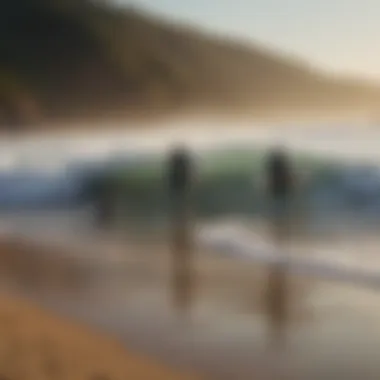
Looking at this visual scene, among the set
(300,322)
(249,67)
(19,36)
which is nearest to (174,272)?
(300,322)

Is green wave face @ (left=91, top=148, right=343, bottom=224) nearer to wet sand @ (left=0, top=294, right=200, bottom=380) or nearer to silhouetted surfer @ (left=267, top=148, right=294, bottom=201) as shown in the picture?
silhouetted surfer @ (left=267, top=148, right=294, bottom=201)

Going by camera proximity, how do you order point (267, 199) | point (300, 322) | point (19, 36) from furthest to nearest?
point (19, 36), point (267, 199), point (300, 322)

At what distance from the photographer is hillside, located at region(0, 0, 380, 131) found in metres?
1.48

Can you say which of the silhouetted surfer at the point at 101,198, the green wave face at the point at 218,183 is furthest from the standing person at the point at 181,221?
the silhouetted surfer at the point at 101,198

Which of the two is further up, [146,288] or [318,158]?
[318,158]

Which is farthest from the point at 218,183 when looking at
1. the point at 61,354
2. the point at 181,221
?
the point at 61,354

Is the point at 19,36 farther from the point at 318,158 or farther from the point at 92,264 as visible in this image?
the point at 318,158

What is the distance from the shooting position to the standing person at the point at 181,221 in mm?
1546

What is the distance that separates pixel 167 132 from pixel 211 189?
13 centimetres

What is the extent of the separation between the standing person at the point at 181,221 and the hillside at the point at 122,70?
96 millimetres

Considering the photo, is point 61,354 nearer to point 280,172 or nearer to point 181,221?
point 181,221

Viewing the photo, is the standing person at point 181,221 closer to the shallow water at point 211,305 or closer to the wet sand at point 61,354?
the shallow water at point 211,305

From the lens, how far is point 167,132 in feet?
5.09

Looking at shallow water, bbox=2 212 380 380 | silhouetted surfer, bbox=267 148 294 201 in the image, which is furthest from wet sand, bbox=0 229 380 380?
silhouetted surfer, bbox=267 148 294 201
